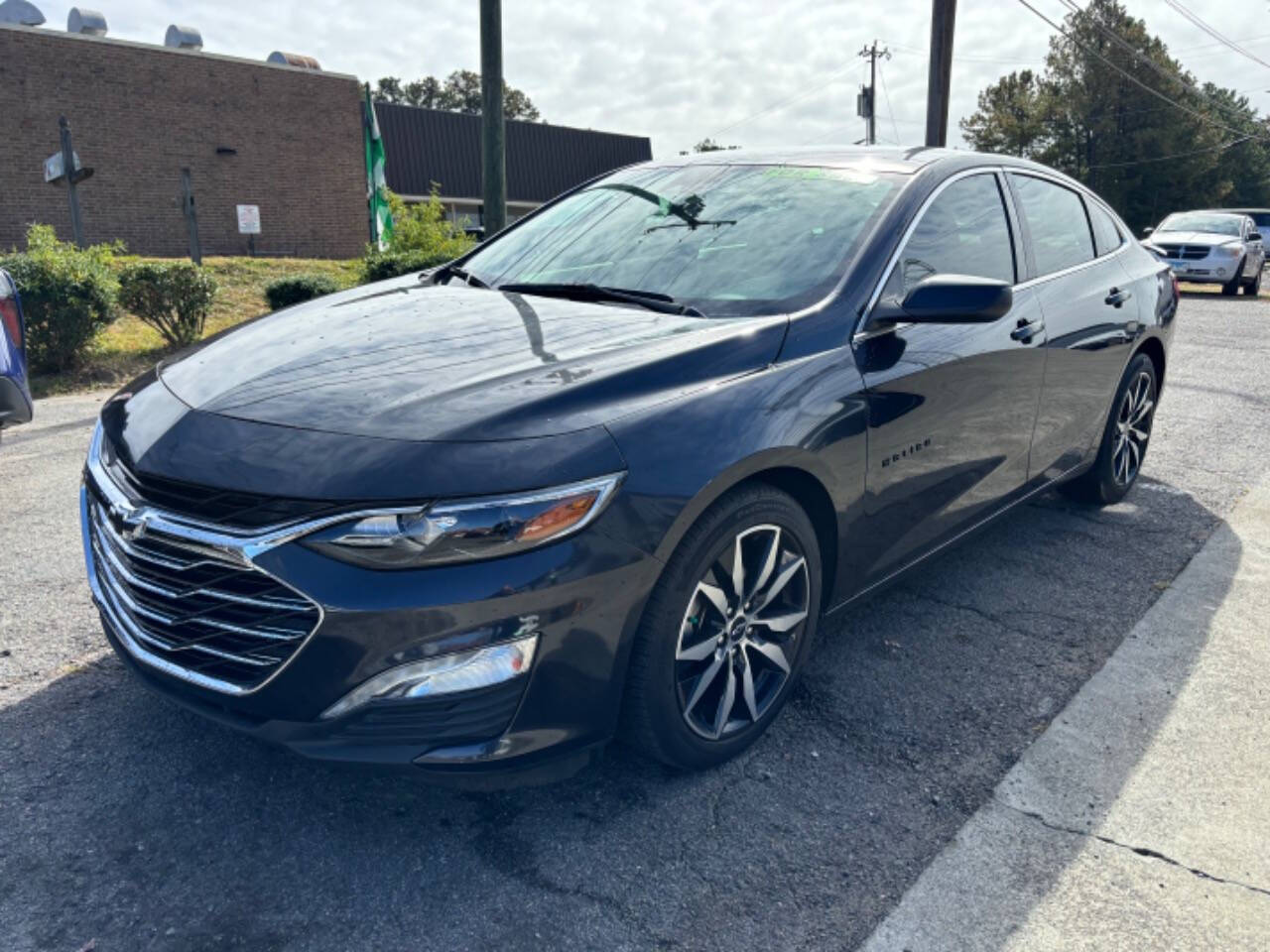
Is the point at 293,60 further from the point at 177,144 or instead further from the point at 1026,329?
the point at 1026,329

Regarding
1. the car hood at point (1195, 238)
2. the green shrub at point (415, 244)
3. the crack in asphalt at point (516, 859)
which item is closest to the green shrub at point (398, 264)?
the green shrub at point (415, 244)

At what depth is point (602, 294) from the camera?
10.3 ft

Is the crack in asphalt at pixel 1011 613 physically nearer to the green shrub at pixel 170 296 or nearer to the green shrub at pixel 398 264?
the green shrub at pixel 170 296

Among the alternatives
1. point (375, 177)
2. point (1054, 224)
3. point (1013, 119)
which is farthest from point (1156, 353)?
point (1013, 119)

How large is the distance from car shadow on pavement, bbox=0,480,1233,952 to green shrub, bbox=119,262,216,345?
7.57 metres

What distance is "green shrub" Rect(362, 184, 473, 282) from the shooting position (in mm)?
11883

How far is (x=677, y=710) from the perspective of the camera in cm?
245

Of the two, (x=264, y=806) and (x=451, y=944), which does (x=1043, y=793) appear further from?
(x=264, y=806)

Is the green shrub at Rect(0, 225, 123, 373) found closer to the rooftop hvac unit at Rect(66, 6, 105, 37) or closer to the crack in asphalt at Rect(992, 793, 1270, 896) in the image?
the crack in asphalt at Rect(992, 793, 1270, 896)

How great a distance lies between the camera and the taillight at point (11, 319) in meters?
4.53

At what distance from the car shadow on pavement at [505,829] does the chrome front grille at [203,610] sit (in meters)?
0.45

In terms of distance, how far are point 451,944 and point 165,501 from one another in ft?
3.80

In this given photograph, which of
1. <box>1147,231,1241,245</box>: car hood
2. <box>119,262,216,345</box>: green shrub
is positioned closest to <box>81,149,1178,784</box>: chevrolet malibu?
<box>119,262,216,345</box>: green shrub

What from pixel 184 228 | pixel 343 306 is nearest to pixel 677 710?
pixel 343 306
